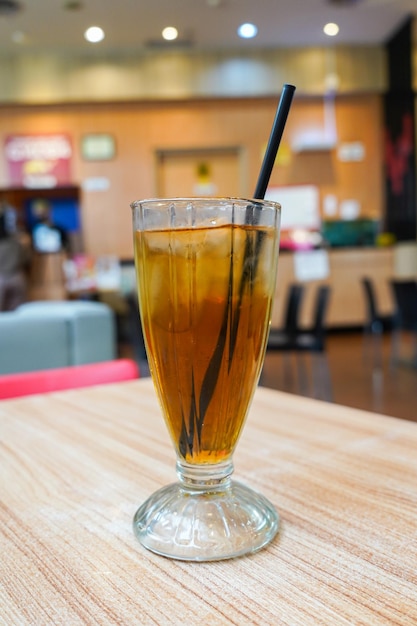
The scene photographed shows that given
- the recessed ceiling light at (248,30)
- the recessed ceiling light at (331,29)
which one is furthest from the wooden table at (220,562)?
Result: the recessed ceiling light at (331,29)

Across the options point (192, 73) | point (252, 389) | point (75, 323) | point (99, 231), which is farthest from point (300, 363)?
point (252, 389)

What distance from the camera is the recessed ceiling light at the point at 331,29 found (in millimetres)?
6834

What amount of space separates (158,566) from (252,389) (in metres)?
0.15

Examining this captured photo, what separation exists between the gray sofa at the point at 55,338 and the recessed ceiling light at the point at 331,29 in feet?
Result: 18.0

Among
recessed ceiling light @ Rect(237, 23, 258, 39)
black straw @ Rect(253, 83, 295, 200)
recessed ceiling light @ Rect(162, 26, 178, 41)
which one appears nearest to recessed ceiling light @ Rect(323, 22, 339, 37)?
recessed ceiling light @ Rect(237, 23, 258, 39)

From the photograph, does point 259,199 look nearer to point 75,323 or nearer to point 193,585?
point 193,585

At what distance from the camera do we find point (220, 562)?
416 mm

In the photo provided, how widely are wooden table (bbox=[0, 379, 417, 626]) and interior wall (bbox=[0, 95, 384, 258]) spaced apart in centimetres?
703

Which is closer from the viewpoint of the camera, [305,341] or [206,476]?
[206,476]

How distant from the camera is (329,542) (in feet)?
1.45

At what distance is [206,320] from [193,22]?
679cm

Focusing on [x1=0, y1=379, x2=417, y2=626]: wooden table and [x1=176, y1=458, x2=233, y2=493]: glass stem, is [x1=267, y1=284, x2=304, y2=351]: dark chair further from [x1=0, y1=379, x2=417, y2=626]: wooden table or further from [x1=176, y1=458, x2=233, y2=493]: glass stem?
[x1=176, y1=458, x2=233, y2=493]: glass stem

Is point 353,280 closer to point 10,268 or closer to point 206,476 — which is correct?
point 10,268

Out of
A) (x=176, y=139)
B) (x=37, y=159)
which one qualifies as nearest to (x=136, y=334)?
(x=37, y=159)
